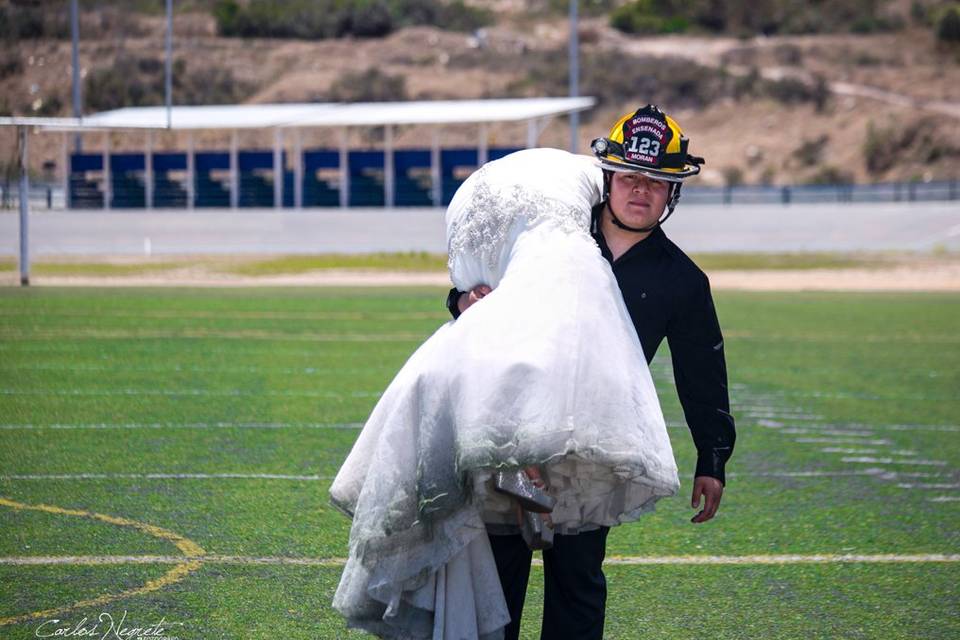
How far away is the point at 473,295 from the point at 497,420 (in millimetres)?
467

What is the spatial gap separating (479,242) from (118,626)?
91.3 inches

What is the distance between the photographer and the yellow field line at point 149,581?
5562mm

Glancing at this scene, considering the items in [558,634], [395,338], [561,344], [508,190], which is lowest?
[395,338]

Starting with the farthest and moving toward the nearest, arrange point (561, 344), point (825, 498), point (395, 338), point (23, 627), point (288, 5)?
point (288, 5) < point (395, 338) < point (825, 498) < point (23, 627) < point (561, 344)

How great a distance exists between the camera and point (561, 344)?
379cm

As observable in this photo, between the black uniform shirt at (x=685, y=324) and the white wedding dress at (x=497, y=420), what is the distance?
0.38 m

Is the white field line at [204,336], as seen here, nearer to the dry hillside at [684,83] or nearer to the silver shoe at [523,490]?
the silver shoe at [523,490]

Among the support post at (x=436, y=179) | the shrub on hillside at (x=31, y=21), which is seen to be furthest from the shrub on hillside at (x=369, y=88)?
the shrub on hillside at (x=31, y=21)

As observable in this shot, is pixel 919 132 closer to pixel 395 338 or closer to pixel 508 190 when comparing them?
pixel 395 338

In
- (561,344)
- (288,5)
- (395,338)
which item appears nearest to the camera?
(561,344)

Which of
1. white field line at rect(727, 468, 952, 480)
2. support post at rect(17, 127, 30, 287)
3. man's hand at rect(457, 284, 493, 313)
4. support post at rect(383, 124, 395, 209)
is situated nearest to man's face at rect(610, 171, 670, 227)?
man's hand at rect(457, 284, 493, 313)

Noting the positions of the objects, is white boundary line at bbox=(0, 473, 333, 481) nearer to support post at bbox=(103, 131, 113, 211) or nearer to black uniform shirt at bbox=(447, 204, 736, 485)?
black uniform shirt at bbox=(447, 204, 736, 485)

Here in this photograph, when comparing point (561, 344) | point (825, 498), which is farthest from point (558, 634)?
point (825, 498)

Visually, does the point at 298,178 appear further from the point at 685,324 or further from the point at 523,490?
the point at 523,490
